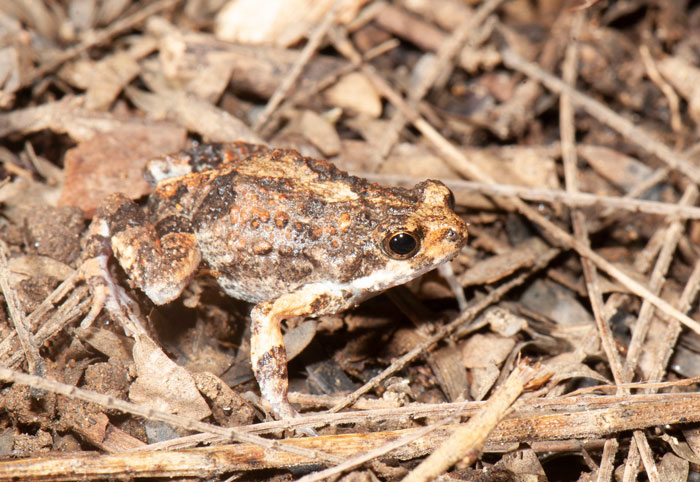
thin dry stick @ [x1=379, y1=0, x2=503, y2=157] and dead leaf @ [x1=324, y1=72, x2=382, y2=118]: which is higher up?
thin dry stick @ [x1=379, y1=0, x2=503, y2=157]

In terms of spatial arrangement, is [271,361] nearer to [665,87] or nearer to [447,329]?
[447,329]

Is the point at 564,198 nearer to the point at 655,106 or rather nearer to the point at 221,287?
the point at 655,106

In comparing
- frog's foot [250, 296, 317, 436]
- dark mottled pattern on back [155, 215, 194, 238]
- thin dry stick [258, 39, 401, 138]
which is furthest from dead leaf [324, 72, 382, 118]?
frog's foot [250, 296, 317, 436]

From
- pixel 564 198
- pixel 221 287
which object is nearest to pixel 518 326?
pixel 564 198

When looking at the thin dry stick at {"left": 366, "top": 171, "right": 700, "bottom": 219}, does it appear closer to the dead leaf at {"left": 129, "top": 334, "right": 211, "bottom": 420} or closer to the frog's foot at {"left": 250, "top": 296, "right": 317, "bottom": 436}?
the frog's foot at {"left": 250, "top": 296, "right": 317, "bottom": 436}

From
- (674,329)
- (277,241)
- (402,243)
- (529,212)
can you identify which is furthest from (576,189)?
(277,241)

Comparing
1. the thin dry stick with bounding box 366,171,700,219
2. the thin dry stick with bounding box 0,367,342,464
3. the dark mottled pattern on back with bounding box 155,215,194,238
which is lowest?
the thin dry stick with bounding box 0,367,342,464
